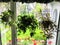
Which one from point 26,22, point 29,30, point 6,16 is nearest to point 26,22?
point 26,22

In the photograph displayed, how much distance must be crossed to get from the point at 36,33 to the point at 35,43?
0.22 metres

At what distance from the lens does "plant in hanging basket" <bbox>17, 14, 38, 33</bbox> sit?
2.39 metres

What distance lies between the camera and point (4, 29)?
2.59 meters

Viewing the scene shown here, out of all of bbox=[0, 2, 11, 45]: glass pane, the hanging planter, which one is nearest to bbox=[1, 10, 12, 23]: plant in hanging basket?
bbox=[0, 2, 11, 45]: glass pane

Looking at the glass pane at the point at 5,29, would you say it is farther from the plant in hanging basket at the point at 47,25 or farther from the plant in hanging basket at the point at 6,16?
the plant in hanging basket at the point at 47,25

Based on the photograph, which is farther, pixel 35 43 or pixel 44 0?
pixel 35 43

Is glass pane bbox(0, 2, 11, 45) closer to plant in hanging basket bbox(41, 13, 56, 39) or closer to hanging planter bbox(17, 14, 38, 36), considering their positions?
hanging planter bbox(17, 14, 38, 36)

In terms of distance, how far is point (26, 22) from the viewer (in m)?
2.39

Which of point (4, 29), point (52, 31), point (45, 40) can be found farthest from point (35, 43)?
point (4, 29)

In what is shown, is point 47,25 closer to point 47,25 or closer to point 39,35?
point 47,25

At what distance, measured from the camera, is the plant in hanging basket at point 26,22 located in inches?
94.3

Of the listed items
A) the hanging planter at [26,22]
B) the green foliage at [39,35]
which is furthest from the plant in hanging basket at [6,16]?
the green foliage at [39,35]

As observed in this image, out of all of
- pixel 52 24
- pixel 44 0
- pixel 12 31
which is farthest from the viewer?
pixel 12 31

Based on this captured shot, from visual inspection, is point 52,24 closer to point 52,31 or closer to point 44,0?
point 52,31
